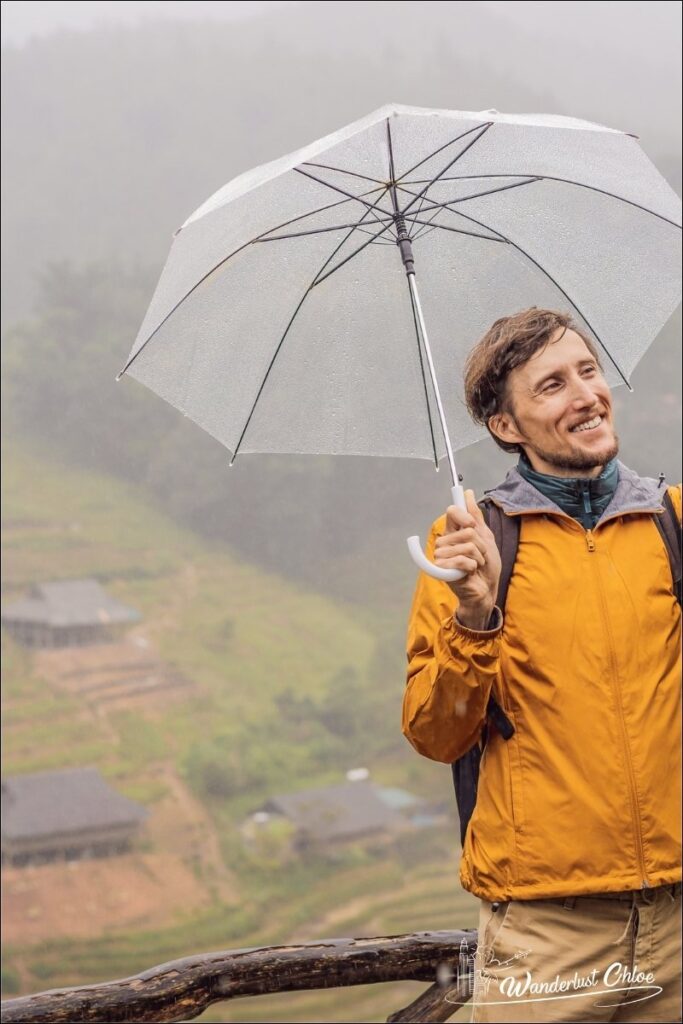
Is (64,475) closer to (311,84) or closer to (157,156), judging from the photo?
(157,156)

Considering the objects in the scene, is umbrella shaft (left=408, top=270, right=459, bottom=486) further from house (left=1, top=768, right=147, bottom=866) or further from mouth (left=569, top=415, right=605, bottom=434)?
house (left=1, top=768, right=147, bottom=866)

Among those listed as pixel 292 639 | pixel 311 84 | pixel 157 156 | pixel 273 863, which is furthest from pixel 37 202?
pixel 273 863

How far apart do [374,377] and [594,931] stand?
859mm

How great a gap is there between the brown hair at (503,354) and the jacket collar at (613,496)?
8cm

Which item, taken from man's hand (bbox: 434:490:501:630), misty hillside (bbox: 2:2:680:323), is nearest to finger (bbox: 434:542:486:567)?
man's hand (bbox: 434:490:501:630)

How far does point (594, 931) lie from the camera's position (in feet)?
3.24

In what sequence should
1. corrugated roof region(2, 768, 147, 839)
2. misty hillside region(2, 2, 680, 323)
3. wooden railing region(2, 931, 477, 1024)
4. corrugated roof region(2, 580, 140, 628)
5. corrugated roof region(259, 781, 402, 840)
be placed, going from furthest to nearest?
misty hillside region(2, 2, 680, 323) → corrugated roof region(2, 580, 140, 628) → corrugated roof region(259, 781, 402, 840) → corrugated roof region(2, 768, 147, 839) → wooden railing region(2, 931, 477, 1024)

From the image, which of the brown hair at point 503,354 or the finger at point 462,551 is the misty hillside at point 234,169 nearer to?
the brown hair at point 503,354

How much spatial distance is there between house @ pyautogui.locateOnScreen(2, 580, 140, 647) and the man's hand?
42.5m

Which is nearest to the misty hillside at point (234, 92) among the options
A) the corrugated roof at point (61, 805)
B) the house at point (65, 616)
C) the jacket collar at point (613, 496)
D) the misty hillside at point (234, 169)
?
the misty hillside at point (234, 169)

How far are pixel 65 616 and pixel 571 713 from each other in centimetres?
4365

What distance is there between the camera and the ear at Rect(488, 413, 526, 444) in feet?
3.77

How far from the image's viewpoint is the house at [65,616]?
139 feet

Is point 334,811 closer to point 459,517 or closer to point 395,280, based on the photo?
point 395,280
